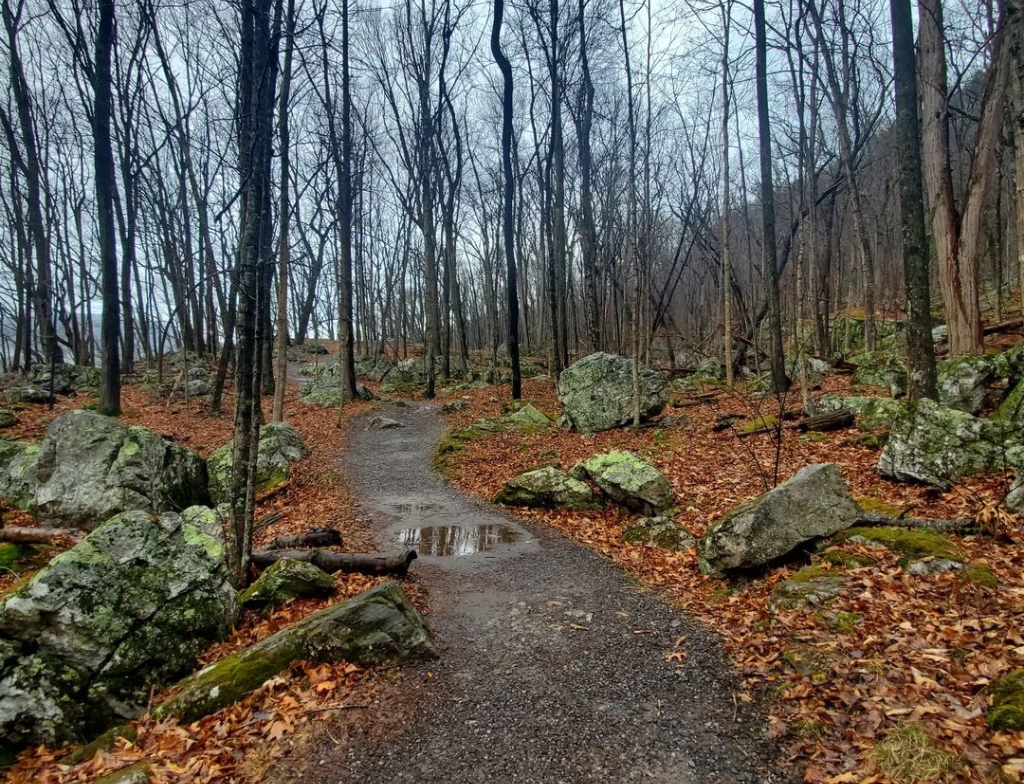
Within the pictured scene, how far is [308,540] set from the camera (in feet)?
22.9

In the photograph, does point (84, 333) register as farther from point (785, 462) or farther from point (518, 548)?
point (785, 462)

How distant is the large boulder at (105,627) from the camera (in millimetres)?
3697

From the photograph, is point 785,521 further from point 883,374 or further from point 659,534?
point 883,374

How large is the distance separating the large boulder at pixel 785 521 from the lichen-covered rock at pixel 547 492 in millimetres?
2930

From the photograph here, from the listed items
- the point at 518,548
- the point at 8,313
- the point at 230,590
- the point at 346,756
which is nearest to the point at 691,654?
the point at 346,756

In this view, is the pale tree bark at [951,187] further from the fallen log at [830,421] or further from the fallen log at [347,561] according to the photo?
the fallen log at [347,561]

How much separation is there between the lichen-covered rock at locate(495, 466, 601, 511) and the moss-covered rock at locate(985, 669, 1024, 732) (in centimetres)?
560

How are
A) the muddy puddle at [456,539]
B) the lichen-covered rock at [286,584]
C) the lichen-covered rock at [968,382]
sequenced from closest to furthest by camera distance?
the lichen-covered rock at [286,584]
the muddy puddle at [456,539]
the lichen-covered rock at [968,382]

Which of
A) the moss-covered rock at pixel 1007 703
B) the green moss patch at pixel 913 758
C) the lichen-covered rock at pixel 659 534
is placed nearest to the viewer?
the green moss patch at pixel 913 758

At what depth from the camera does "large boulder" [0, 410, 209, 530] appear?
7.61m

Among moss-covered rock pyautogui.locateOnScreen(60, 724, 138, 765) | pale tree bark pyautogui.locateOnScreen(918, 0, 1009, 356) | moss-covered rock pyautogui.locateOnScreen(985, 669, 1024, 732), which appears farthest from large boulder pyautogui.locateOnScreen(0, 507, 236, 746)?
pale tree bark pyautogui.locateOnScreen(918, 0, 1009, 356)

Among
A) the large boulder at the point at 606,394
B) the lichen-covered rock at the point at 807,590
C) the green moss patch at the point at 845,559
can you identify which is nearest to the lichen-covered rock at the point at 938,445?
the green moss patch at the point at 845,559

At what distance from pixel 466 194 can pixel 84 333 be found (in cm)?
2149

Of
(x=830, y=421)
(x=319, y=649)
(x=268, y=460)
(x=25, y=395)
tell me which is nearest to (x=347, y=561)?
(x=319, y=649)
